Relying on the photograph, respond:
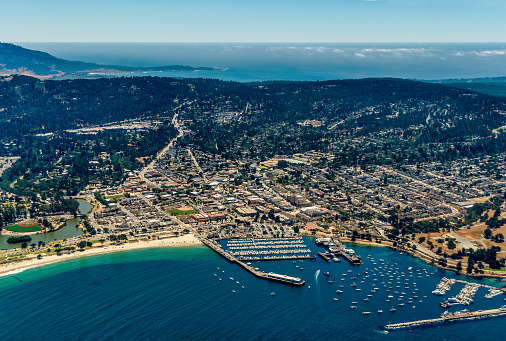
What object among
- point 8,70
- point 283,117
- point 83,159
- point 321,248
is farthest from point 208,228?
point 8,70

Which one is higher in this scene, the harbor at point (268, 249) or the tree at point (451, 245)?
the tree at point (451, 245)

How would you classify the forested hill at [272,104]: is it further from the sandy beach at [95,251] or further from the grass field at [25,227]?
the sandy beach at [95,251]

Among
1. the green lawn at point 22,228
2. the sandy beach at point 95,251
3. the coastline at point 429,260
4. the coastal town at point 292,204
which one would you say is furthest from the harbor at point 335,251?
the green lawn at point 22,228

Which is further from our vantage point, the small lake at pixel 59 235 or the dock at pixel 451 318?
the small lake at pixel 59 235

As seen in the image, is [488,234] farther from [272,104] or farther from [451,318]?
[272,104]

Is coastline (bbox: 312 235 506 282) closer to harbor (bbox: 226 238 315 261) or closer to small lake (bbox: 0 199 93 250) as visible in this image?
harbor (bbox: 226 238 315 261)

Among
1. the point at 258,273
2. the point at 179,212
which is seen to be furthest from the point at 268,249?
the point at 179,212
